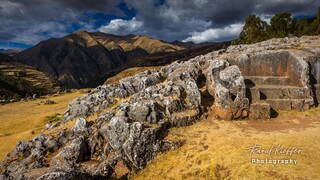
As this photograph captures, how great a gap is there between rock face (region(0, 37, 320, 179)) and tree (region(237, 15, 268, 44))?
44.0m

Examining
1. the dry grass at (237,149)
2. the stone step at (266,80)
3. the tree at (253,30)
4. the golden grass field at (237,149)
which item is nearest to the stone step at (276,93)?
the stone step at (266,80)

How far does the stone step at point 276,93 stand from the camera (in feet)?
67.5

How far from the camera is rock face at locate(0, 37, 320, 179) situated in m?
14.6

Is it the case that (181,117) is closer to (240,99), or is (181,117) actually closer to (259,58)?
(240,99)

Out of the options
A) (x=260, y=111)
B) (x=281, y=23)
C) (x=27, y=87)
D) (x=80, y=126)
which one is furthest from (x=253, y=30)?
(x=27, y=87)

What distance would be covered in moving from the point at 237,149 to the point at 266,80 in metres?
14.9

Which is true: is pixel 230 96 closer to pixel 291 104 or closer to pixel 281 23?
pixel 291 104

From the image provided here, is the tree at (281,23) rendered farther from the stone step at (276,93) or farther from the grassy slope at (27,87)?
the grassy slope at (27,87)

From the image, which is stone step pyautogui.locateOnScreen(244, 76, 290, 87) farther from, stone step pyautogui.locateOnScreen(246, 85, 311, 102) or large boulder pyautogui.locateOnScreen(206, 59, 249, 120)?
large boulder pyautogui.locateOnScreen(206, 59, 249, 120)

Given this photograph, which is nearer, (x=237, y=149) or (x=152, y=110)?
(x=237, y=149)

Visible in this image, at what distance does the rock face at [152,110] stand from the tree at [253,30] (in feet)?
144

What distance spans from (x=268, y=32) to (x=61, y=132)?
79.8 m

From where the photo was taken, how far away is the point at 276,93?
21859mm

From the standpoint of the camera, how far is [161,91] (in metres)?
22.5
